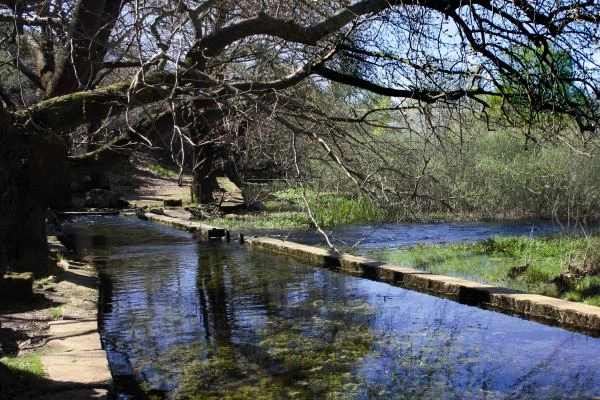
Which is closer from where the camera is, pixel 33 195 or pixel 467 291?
pixel 467 291

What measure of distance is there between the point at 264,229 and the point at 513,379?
12.2m

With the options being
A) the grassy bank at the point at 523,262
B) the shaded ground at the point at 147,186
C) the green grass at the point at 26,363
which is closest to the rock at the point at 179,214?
the shaded ground at the point at 147,186

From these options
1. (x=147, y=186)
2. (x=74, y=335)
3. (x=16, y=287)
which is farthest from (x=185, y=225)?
(x=147, y=186)

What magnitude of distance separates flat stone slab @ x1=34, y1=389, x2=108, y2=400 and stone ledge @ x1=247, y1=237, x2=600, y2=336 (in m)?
4.52

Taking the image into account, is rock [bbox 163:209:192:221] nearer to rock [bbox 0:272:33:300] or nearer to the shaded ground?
the shaded ground

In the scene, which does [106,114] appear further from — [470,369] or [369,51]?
[470,369]

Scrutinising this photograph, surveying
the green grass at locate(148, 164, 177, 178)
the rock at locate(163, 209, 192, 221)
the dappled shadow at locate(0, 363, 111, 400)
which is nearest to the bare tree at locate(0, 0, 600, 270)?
the dappled shadow at locate(0, 363, 111, 400)

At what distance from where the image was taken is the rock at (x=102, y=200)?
2458 centimetres

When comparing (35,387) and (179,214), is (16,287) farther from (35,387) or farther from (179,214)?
(179,214)

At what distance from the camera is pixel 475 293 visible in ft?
26.9

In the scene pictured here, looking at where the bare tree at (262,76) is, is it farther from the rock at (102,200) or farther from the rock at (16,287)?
the rock at (102,200)

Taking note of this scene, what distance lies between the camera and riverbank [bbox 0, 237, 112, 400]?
4348mm

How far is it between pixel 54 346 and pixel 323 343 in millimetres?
2355

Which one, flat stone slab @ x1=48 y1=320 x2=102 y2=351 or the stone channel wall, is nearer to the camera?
flat stone slab @ x1=48 y1=320 x2=102 y2=351
